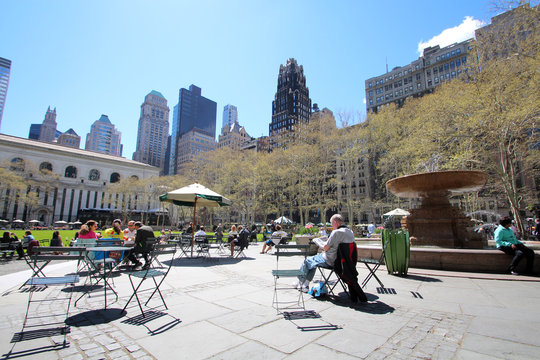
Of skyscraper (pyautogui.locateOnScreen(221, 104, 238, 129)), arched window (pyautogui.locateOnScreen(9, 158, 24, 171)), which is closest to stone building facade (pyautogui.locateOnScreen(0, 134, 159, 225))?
arched window (pyautogui.locateOnScreen(9, 158, 24, 171))

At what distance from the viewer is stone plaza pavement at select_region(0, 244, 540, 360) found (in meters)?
2.59

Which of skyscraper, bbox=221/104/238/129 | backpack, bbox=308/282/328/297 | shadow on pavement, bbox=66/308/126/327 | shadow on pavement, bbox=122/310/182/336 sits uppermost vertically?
skyscraper, bbox=221/104/238/129

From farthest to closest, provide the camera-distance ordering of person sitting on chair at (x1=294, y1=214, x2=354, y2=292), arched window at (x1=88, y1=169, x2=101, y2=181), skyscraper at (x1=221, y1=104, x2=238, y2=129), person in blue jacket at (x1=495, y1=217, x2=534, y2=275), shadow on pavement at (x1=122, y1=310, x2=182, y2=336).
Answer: skyscraper at (x1=221, y1=104, x2=238, y2=129), arched window at (x1=88, y1=169, x2=101, y2=181), person in blue jacket at (x1=495, y1=217, x2=534, y2=275), person sitting on chair at (x1=294, y1=214, x2=354, y2=292), shadow on pavement at (x1=122, y1=310, x2=182, y2=336)

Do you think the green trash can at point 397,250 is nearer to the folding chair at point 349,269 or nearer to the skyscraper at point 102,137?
the folding chair at point 349,269

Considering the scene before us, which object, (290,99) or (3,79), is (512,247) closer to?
(290,99)

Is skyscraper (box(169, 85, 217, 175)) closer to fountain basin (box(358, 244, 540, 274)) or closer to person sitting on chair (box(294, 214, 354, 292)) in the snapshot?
fountain basin (box(358, 244, 540, 274))

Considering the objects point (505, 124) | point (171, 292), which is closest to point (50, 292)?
point (171, 292)

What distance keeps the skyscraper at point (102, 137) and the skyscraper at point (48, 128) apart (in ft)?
87.7

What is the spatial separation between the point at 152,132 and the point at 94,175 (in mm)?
120203

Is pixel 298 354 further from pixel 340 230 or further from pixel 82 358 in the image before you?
pixel 340 230

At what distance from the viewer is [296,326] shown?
10.9 feet

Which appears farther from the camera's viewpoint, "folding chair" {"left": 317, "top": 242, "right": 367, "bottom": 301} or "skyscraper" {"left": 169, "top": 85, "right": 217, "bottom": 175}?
"skyscraper" {"left": 169, "top": 85, "right": 217, "bottom": 175}

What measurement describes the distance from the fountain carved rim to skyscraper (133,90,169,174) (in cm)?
18078

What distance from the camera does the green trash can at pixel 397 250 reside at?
638cm
